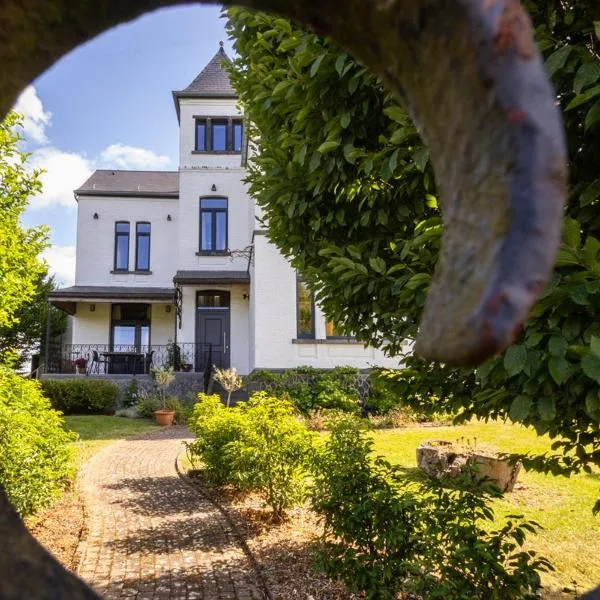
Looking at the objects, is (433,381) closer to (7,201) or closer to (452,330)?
(452,330)

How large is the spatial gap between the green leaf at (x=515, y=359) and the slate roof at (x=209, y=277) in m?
20.0

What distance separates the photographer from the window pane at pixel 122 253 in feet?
83.2

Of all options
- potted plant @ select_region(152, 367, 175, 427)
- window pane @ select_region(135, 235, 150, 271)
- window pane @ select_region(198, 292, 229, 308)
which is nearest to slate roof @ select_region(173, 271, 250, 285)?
window pane @ select_region(198, 292, 229, 308)

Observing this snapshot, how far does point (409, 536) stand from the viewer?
4020 mm

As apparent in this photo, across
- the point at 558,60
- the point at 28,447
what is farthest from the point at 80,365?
the point at 558,60

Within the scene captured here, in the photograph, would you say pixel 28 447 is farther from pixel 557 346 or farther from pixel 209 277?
pixel 209 277

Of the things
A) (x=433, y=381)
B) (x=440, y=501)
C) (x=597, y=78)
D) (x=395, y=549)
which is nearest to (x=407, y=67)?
(x=597, y=78)

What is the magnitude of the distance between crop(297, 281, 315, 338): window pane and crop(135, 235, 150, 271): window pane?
1039 centimetres

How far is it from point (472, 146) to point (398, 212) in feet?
10.4

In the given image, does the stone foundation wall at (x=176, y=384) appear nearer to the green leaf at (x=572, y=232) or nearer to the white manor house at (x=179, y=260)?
the white manor house at (x=179, y=260)

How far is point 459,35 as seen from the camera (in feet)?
1.68

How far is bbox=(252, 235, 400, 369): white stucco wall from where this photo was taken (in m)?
17.6

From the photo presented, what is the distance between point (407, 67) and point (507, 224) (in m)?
0.22

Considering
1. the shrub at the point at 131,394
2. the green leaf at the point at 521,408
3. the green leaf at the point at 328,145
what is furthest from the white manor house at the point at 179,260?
the green leaf at the point at 521,408
